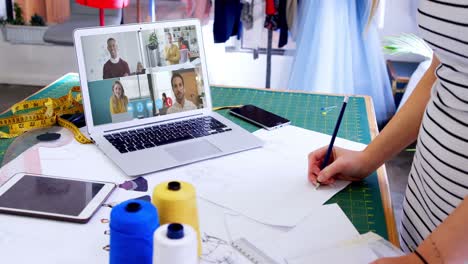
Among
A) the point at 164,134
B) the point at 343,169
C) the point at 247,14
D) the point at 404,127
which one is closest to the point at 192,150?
the point at 164,134

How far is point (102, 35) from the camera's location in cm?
114

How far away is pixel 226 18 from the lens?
2.77 m

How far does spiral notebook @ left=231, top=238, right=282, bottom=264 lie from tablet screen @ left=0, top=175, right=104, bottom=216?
267 millimetres

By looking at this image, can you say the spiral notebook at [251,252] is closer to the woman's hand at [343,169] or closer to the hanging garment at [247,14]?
the woman's hand at [343,169]

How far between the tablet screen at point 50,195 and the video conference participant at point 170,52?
41 cm

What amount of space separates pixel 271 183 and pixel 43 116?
0.61 m

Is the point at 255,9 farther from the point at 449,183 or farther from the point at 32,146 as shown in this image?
the point at 449,183

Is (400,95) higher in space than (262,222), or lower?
lower

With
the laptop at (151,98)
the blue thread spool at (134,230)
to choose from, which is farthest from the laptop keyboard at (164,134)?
the blue thread spool at (134,230)

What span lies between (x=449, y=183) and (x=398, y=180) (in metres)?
1.90

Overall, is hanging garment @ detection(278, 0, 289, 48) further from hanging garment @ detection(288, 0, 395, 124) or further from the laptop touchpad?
the laptop touchpad

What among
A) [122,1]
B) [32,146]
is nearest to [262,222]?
[32,146]

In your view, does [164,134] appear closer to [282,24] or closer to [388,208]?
[388,208]

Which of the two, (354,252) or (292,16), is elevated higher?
(292,16)
